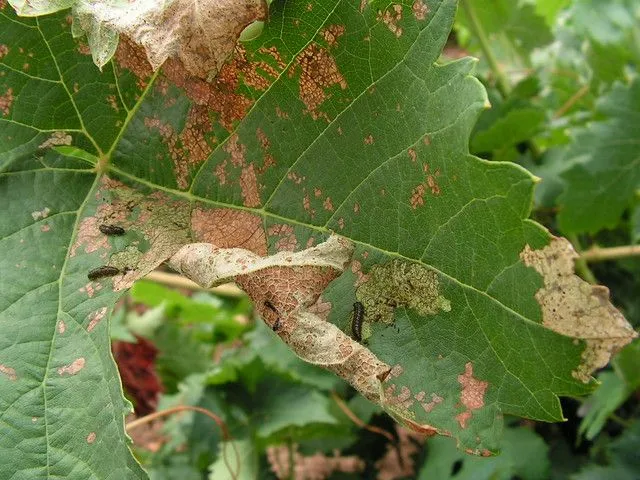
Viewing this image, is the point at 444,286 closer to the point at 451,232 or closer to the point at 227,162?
the point at 451,232

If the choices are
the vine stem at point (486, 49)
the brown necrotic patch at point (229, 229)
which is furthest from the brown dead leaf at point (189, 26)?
the vine stem at point (486, 49)

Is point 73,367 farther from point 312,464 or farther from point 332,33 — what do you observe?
point 312,464

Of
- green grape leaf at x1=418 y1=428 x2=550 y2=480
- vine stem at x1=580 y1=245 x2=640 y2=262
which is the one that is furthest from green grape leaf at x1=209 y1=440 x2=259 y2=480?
vine stem at x1=580 y1=245 x2=640 y2=262

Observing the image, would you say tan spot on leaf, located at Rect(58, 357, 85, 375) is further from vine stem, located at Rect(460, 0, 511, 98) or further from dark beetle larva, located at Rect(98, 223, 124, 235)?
vine stem, located at Rect(460, 0, 511, 98)

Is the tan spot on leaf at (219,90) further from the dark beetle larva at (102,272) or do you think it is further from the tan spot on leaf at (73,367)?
the tan spot on leaf at (73,367)

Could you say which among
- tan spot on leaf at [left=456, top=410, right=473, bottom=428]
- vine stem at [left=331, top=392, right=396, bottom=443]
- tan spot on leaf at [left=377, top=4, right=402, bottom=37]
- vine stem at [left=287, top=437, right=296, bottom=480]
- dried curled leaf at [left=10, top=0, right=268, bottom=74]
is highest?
tan spot on leaf at [left=377, top=4, right=402, bottom=37]

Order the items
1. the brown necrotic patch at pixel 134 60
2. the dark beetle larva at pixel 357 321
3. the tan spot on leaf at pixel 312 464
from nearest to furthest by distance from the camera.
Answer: the dark beetle larva at pixel 357 321 → the brown necrotic patch at pixel 134 60 → the tan spot on leaf at pixel 312 464
